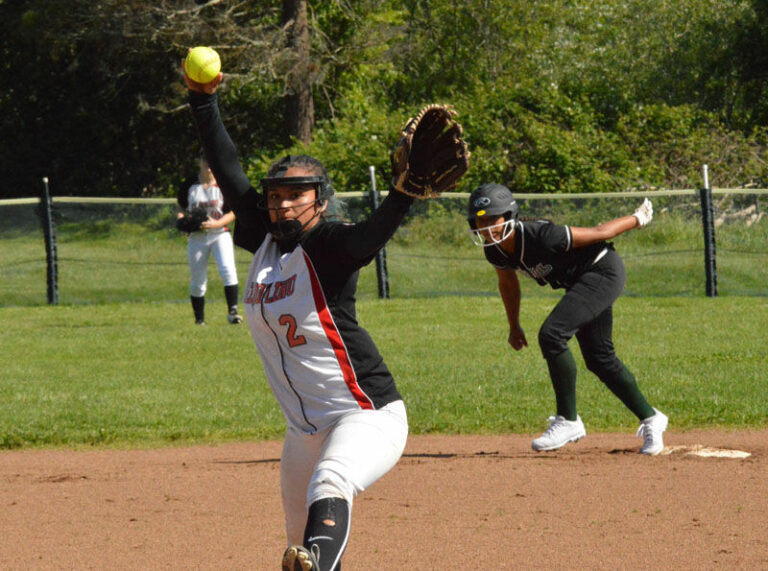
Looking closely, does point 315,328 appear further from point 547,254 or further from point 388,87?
point 388,87

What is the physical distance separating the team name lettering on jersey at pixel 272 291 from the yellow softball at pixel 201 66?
811mm

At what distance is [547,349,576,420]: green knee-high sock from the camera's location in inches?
274

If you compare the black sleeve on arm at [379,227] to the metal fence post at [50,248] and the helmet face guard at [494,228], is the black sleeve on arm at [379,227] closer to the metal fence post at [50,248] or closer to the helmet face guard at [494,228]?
the helmet face guard at [494,228]

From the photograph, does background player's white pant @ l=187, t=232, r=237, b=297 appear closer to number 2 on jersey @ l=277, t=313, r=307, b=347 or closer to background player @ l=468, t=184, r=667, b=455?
background player @ l=468, t=184, r=667, b=455

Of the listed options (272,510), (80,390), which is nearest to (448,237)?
(80,390)

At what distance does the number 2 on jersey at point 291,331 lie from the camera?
11.9 feet

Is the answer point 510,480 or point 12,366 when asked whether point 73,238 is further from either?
point 510,480

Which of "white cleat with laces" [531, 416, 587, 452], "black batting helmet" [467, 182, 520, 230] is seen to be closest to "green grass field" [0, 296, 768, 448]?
"white cleat with laces" [531, 416, 587, 452]

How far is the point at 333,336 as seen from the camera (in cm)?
365

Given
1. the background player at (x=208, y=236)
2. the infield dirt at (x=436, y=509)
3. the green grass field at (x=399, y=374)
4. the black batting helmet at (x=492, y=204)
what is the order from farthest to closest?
1. the background player at (x=208, y=236)
2. the green grass field at (x=399, y=374)
3. the black batting helmet at (x=492, y=204)
4. the infield dirt at (x=436, y=509)

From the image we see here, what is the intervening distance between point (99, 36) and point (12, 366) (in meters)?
17.4

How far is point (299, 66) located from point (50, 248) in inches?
411

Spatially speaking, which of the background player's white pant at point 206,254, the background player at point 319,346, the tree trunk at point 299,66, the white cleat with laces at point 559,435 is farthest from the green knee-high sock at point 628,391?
the tree trunk at point 299,66

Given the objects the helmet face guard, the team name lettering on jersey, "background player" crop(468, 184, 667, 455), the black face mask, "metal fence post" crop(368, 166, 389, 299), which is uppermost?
the black face mask
